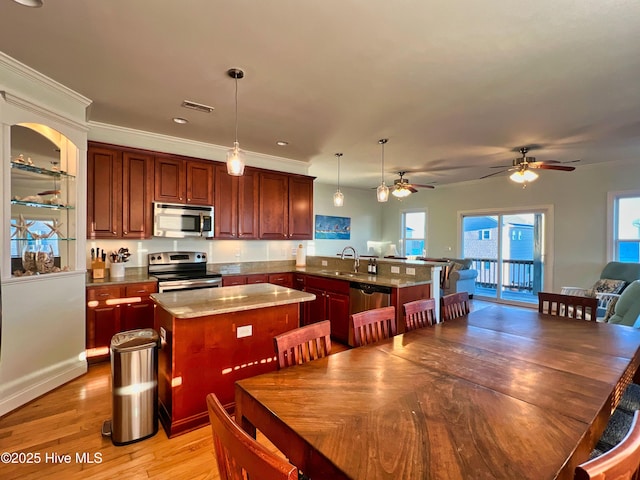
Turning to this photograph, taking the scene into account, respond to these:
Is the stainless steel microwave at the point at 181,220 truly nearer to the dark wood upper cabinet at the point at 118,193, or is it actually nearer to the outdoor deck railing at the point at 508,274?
the dark wood upper cabinet at the point at 118,193

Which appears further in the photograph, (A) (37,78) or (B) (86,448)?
(A) (37,78)

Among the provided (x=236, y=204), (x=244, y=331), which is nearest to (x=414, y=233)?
(x=236, y=204)

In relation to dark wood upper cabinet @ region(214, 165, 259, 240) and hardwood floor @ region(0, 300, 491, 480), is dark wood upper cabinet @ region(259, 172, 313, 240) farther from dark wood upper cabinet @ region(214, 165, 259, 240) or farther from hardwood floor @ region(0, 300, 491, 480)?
hardwood floor @ region(0, 300, 491, 480)

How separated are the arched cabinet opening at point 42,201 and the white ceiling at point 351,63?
0.58 metres

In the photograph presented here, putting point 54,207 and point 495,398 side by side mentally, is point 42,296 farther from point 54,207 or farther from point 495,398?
point 495,398

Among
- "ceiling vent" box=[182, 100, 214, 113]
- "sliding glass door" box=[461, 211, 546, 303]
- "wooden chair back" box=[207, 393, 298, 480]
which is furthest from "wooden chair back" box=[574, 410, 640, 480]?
"sliding glass door" box=[461, 211, 546, 303]

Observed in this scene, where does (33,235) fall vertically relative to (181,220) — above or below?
below

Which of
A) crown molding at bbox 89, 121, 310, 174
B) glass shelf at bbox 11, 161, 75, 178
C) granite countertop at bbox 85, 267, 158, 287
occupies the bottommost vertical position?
granite countertop at bbox 85, 267, 158, 287

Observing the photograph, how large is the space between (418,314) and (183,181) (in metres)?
3.47

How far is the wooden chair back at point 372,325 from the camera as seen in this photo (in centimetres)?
186

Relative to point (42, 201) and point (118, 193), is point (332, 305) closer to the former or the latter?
point (118, 193)

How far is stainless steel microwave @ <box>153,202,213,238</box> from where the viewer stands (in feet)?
13.0

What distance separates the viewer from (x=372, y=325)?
1.96 metres

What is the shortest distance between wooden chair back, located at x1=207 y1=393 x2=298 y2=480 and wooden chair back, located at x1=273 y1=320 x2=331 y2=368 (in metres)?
0.63
